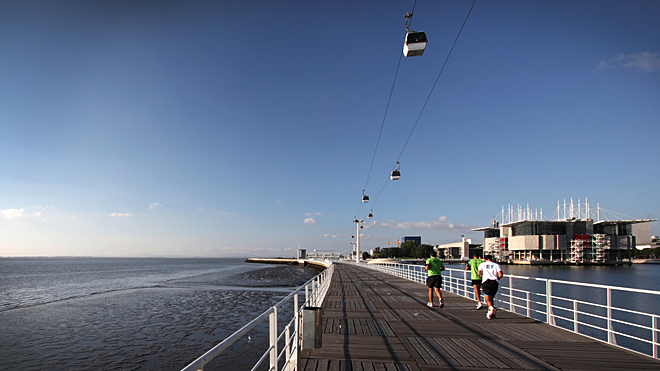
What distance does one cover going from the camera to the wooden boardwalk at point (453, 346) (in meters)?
5.63

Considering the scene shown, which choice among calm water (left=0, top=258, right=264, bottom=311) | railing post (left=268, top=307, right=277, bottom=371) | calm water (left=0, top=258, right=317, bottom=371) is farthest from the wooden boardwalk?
calm water (left=0, top=258, right=264, bottom=311)

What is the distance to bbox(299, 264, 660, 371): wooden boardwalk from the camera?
5633 mm

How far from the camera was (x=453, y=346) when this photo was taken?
6.71 meters

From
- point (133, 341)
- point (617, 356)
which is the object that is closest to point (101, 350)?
point (133, 341)

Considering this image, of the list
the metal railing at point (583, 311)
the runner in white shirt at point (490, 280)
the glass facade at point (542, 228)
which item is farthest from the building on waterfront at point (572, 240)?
the runner in white shirt at point (490, 280)

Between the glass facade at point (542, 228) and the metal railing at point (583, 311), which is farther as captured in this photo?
the glass facade at point (542, 228)

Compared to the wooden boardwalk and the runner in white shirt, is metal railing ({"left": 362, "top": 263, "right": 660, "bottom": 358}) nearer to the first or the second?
the runner in white shirt

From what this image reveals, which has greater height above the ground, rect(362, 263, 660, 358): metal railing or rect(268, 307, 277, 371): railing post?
rect(268, 307, 277, 371): railing post

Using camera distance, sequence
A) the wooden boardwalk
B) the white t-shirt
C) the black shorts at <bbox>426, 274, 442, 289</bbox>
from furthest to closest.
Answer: the black shorts at <bbox>426, 274, 442, 289</bbox>
the white t-shirt
the wooden boardwalk

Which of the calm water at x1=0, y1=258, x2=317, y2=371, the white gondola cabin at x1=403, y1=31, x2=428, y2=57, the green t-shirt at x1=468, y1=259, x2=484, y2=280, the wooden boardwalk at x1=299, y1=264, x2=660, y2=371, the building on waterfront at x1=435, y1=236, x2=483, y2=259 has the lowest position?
the building on waterfront at x1=435, y1=236, x2=483, y2=259

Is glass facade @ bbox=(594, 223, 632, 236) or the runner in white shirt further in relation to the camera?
glass facade @ bbox=(594, 223, 632, 236)

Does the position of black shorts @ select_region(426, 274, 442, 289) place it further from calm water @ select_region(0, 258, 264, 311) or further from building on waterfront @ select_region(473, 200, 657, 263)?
building on waterfront @ select_region(473, 200, 657, 263)

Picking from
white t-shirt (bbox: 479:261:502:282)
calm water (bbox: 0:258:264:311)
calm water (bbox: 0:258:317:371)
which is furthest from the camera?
calm water (bbox: 0:258:264:311)

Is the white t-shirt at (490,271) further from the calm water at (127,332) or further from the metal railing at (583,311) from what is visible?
the calm water at (127,332)
